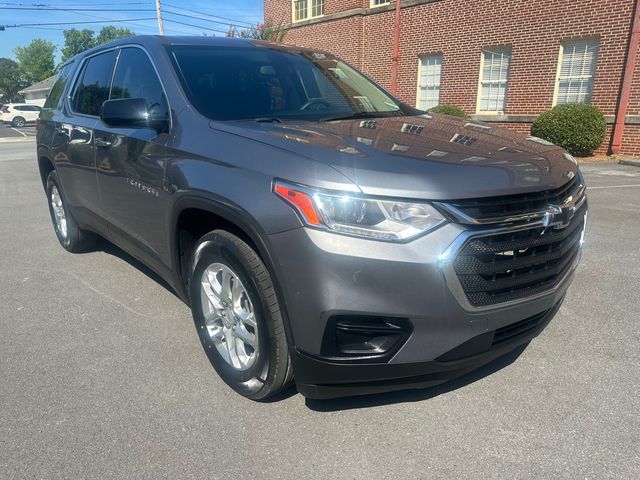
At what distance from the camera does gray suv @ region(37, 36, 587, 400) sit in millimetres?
2018

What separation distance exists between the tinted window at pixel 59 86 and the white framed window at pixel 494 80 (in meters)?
12.5

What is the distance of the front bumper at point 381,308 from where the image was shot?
1988 millimetres

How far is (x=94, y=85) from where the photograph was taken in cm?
428

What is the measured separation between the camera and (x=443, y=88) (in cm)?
1628

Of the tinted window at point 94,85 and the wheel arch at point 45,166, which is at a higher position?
the tinted window at point 94,85

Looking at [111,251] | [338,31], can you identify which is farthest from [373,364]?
[338,31]

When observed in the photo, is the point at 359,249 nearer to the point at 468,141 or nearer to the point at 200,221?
the point at 468,141

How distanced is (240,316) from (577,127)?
12179 millimetres

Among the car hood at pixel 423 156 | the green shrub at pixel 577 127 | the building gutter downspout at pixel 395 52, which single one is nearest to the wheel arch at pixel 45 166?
the car hood at pixel 423 156

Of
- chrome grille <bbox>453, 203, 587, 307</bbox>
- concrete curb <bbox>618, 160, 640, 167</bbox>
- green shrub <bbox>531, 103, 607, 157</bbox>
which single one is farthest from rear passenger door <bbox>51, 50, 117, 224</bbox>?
concrete curb <bbox>618, 160, 640, 167</bbox>

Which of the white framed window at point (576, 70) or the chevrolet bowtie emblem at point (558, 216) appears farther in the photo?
the white framed window at point (576, 70)

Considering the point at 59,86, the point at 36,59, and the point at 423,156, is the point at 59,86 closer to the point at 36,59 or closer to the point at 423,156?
the point at 423,156

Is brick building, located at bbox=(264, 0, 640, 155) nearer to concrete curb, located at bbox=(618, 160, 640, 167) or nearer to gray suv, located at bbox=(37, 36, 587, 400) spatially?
concrete curb, located at bbox=(618, 160, 640, 167)

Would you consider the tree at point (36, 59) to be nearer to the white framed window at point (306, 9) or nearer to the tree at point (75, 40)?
the tree at point (75, 40)
